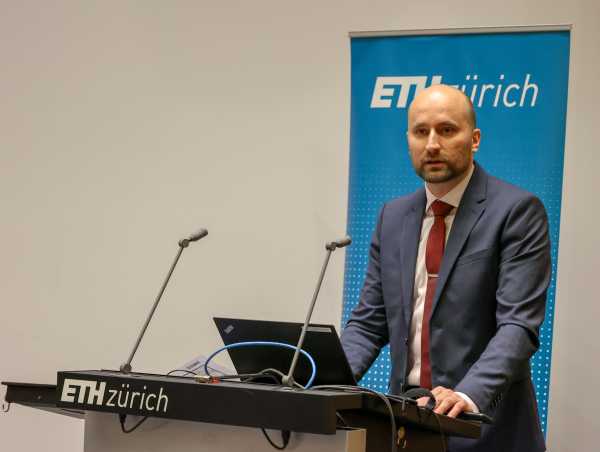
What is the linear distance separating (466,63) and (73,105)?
1.99 metres

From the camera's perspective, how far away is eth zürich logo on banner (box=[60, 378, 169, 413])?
77.9 inches

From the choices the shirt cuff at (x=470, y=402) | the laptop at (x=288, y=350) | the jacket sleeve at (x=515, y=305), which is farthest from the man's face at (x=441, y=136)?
the laptop at (x=288, y=350)

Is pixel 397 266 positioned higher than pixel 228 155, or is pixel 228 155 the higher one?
pixel 228 155

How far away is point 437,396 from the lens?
225 centimetres

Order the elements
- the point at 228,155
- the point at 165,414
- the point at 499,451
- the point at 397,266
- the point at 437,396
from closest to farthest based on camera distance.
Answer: the point at 165,414 < the point at 437,396 < the point at 499,451 < the point at 397,266 < the point at 228,155

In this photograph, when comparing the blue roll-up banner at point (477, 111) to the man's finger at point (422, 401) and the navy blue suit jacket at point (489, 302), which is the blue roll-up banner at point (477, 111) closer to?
the navy blue suit jacket at point (489, 302)

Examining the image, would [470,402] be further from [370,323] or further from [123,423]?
[123,423]

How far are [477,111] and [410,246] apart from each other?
128 centimetres

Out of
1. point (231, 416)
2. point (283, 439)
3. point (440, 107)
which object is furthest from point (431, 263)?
point (231, 416)

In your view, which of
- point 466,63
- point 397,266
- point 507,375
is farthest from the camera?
point 466,63

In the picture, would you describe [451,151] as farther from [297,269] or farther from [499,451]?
[297,269]

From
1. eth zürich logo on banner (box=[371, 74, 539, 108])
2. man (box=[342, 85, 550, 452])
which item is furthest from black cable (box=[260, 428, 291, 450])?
eth zürich logo on banner (box=[371, 74, 539, 108])

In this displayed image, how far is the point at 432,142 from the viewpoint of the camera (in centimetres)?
279

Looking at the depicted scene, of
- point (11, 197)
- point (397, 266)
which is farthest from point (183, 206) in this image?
point (397, 266)
